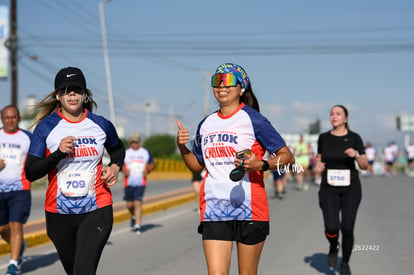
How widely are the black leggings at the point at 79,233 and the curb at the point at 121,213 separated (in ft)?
16.4

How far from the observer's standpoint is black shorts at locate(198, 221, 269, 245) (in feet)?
14.8

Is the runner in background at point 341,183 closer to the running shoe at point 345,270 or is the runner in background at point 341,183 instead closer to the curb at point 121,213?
the running shoe at point 345,270

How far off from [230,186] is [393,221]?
9803 mm

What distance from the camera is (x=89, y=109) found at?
5.25 meters

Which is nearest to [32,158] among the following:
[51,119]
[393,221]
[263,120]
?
[51,119]

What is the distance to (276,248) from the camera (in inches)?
391

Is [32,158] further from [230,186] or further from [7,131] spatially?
[7,131]

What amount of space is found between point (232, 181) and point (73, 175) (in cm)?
120

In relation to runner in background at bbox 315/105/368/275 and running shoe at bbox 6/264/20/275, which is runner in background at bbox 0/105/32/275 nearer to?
running shoe at bbox 6/264/20/275

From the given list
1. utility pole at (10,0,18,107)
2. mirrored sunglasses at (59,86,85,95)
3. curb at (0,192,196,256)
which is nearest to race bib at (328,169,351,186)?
mirrored sunglasses at (59,86,85,95)

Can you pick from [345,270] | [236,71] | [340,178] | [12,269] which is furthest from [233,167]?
[12,269]

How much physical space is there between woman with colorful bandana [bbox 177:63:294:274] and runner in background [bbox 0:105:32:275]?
377 cm

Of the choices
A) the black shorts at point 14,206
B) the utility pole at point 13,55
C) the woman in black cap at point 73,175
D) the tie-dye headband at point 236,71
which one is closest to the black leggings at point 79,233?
the woman in black cap at point 73,175

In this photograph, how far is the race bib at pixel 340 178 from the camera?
7637 millimetres
